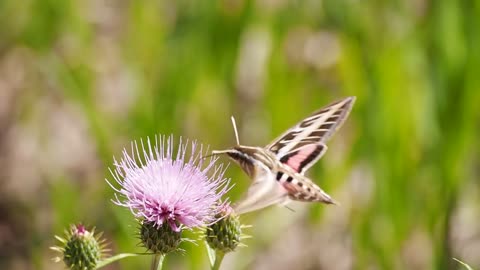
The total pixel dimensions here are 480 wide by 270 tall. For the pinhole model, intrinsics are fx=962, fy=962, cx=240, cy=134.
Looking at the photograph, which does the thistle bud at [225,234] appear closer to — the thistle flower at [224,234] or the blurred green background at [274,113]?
the thistle flower at [224,234]

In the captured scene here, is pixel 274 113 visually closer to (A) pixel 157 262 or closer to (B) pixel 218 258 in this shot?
(B) pixel 218 258

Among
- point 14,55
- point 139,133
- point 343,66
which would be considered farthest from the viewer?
point 14,55

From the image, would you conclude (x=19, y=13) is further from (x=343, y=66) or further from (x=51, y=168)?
(x=343, y=66)

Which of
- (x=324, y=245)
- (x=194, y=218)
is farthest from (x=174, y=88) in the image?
(x=194, y=218)

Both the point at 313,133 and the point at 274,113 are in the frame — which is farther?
the point at 274,113

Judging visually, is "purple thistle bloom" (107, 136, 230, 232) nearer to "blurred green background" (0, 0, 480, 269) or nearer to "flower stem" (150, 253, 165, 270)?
"flower stem" (150, 253, 165, 270)

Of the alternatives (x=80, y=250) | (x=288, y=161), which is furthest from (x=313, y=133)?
(x=80, y=250)
